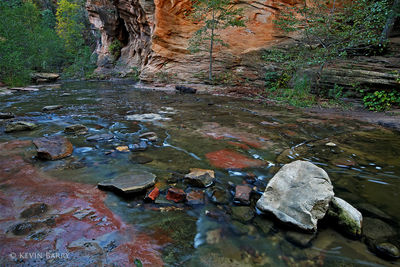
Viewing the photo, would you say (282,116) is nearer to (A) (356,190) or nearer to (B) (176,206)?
(A) (356,190)

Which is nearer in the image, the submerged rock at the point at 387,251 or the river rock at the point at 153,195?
the submerged rock at the point at 387,251

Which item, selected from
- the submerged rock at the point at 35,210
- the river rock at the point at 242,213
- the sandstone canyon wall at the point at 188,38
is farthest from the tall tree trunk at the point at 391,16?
the submerged rock at the point at 35,210

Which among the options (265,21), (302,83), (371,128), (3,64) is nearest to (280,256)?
(371,128)

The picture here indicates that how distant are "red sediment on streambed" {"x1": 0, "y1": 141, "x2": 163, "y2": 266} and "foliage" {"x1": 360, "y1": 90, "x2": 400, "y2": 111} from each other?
850 centimetres

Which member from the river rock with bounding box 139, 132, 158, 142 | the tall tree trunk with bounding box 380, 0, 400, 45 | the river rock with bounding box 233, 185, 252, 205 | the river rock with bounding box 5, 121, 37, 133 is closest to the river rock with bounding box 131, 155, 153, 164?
the river rock with bounding box 139, 132, 158, 142

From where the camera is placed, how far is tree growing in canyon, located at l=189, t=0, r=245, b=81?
41.4ft

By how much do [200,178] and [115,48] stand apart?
88.8 ft

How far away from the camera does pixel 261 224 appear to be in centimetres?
188

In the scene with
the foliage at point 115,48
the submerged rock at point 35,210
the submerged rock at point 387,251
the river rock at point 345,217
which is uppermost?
the foliage at point 115,48

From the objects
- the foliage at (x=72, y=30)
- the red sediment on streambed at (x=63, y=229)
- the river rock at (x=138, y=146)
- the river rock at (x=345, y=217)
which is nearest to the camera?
Result: the red sediment on streambed at (x=63, y=229)

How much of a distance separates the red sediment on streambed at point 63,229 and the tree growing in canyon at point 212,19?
Answer: 12252 millimetres

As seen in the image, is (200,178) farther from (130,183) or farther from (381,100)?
(381,100)

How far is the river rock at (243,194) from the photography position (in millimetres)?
2158

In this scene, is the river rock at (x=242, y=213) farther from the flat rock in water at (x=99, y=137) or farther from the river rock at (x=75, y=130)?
the river rock at (x=75, y=130)
